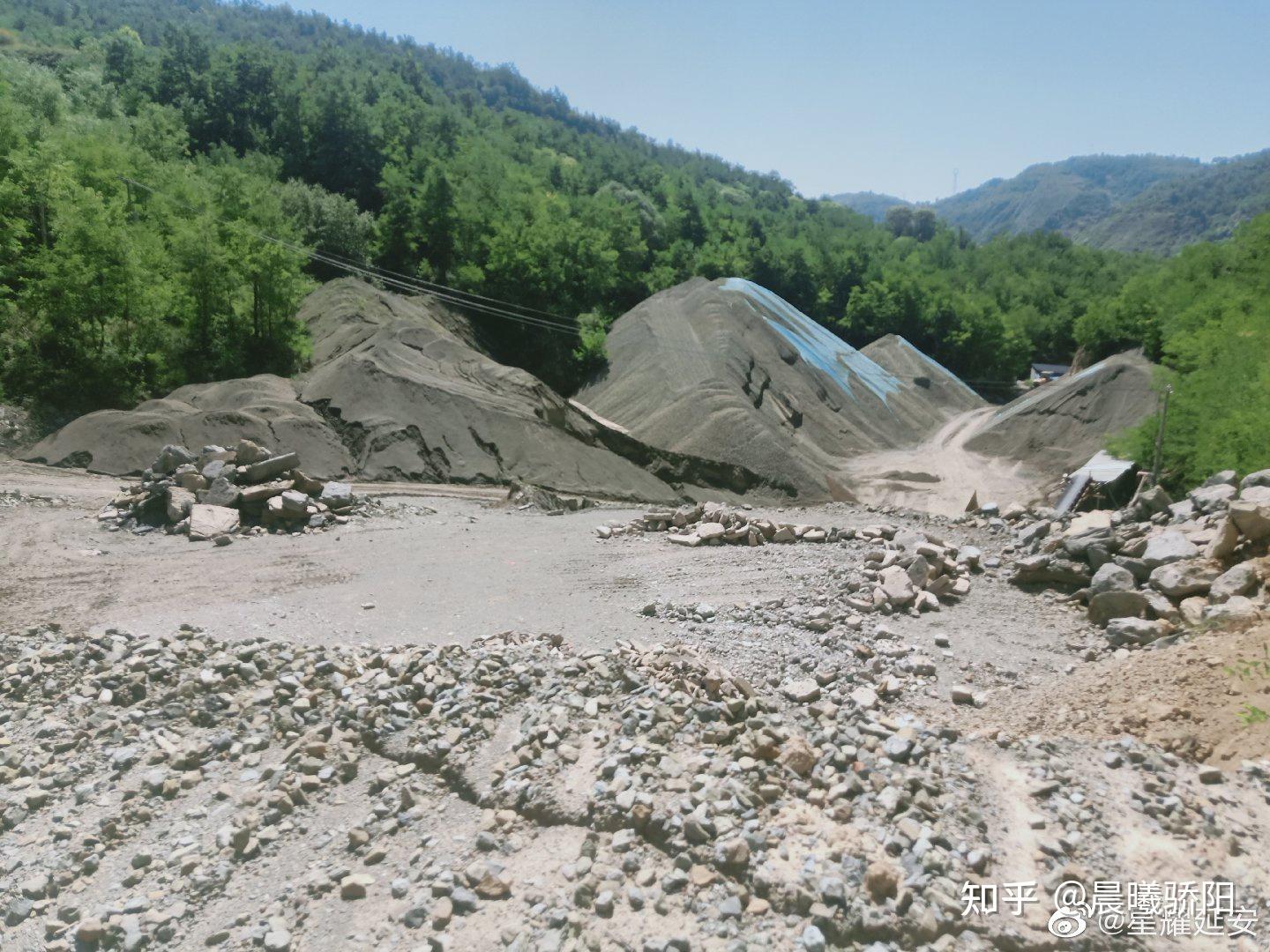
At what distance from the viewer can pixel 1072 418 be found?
112 feet

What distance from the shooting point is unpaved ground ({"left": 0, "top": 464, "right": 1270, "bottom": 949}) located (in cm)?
576

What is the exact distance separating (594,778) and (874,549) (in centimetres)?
835

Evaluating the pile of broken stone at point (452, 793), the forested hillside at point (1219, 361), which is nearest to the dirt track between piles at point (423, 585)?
the pile of broken stone at point (452, 793)

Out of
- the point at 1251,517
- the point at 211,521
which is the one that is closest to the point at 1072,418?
the point at 1251,517

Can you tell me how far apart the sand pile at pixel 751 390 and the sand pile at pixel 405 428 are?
1.99 metres

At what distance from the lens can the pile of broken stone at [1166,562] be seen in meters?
9.77

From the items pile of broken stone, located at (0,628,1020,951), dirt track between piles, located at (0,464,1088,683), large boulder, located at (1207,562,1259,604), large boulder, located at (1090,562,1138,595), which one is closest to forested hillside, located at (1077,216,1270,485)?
large boulder, located at (1090,562,1138,595)

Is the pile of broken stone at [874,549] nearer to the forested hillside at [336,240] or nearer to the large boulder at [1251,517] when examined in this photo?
the large boulder at [1251,517]

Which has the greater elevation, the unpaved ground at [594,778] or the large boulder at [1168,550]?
the large boulder at [1168,550]

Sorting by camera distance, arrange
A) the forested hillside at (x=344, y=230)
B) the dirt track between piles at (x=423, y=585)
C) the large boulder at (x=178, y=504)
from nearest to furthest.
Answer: the dirt track between piles at (x=423, y=585) → the large boulder at (x=178, y=504) → the forested hillside at (x=344, y=230)

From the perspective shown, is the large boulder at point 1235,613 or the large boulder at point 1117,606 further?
the large boulder at point 1117,606

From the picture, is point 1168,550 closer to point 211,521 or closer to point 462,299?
point 211,521

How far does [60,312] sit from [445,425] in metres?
10.2

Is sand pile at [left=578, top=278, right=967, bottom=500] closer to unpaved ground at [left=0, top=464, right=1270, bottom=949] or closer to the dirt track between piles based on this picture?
the dirt track between piles
